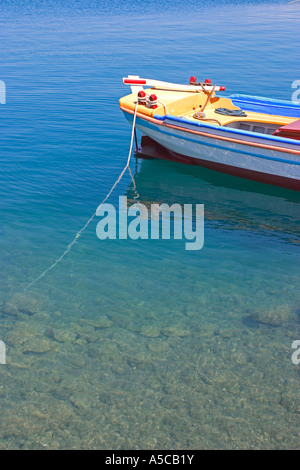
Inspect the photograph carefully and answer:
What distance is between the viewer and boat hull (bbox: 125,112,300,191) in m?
11.6

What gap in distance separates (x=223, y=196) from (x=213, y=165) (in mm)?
1139

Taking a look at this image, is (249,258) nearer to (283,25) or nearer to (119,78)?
(119,78)

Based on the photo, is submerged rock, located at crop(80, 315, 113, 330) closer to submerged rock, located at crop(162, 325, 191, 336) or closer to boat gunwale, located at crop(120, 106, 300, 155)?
submerged rock, located at crop(162, 325, 191, 336)

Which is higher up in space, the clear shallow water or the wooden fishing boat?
the wooden fishing boat

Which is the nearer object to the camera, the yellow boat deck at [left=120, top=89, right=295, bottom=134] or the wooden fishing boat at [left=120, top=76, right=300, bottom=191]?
the wooden fishing boat at [left=120, top=76, right=300, bottom=191]

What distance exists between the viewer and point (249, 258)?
9.68 meters

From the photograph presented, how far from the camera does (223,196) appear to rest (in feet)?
40.8

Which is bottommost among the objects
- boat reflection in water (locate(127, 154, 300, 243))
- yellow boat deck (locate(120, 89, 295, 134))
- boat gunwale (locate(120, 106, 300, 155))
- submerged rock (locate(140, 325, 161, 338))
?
submerged rock (locate(140, 325, 161, 338))

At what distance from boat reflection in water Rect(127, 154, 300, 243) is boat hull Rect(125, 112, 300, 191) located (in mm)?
287

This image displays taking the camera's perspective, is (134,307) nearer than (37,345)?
No

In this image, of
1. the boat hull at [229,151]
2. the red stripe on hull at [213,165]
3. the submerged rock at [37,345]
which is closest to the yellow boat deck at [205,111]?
the boat hull at [229,151]

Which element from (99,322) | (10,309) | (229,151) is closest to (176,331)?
(99,322)

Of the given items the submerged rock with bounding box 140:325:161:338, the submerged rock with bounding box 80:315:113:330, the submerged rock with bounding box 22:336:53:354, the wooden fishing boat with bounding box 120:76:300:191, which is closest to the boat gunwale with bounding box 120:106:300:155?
the wooden fishing boat with bounding box 120:76:300:191

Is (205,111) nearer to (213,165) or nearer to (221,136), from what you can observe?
(213,165)
